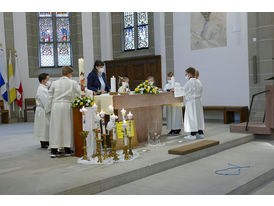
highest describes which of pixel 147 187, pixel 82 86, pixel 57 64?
pixel 57 64

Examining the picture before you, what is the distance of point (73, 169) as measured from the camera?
5012mm

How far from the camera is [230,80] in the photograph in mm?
10555

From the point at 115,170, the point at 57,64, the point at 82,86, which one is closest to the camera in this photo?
the point at 115,170

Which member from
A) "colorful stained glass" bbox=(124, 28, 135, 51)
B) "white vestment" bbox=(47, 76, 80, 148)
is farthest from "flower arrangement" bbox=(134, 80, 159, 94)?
"colorful stained glass" bbox=(124, 28, 135, 51)

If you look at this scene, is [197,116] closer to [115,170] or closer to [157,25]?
[115,170]

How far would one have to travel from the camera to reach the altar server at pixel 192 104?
7258 mm

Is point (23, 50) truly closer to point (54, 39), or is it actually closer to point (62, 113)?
point (54, 39)

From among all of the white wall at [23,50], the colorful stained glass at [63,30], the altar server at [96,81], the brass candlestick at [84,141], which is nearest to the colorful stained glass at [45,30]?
the colorful stained glass at [63,30]

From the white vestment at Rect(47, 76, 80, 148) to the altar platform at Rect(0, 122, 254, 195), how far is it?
13.3 inches

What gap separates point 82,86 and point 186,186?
100 inches

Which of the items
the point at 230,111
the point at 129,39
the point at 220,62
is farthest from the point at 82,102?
the point at 129,39

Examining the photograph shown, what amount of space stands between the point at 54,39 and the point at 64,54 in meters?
0.78

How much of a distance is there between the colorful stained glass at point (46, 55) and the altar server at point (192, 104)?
340 inches

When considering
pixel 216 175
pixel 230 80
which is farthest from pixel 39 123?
pixel 230 80
